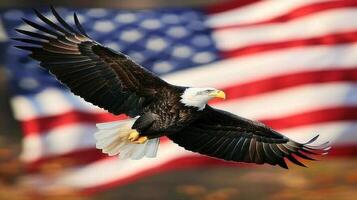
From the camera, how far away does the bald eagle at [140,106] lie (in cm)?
731

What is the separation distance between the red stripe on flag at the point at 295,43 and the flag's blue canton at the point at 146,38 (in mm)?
174

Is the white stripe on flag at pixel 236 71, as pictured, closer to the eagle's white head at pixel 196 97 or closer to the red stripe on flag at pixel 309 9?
the red stripe on flag at pixel 309 9

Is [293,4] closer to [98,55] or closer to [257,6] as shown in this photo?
[257,6]

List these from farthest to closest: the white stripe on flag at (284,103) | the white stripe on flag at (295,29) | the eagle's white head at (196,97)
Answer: the white stripe on flag at (295,29)
the white stripe on flag at (284,103)
the eagle's white head at (196,97)

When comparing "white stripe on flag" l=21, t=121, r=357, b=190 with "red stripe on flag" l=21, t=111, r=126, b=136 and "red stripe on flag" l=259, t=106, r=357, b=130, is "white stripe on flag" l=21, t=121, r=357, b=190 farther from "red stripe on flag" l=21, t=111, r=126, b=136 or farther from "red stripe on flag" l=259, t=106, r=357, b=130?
"red stripe on flag" l=21, t=111, r=126, b=136

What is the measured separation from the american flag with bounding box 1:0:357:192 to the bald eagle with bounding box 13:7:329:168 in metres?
1.75

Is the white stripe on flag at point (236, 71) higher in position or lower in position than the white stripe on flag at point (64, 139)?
higher

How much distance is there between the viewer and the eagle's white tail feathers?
7492 mm

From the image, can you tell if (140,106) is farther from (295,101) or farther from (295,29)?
(295,29)

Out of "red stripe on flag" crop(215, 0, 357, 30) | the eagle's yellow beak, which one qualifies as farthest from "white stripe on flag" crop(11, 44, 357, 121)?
the eagle's yellow beak

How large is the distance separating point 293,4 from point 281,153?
2.86m

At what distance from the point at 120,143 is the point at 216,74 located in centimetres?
281

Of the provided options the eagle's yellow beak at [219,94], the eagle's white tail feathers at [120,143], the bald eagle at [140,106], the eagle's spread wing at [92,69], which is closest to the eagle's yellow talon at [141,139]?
the bald eagle at [140,106]

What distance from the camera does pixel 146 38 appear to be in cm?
1057
